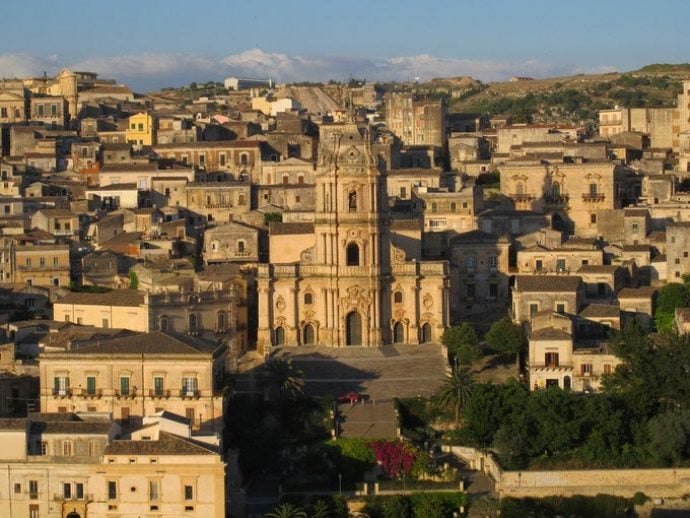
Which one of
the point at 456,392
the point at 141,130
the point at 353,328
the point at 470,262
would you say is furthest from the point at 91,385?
the point at 141,130

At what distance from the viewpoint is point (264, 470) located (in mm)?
58188

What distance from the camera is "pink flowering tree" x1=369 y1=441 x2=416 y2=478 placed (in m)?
57.8

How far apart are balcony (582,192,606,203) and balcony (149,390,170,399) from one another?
30.6 m

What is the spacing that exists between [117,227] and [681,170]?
26843mm

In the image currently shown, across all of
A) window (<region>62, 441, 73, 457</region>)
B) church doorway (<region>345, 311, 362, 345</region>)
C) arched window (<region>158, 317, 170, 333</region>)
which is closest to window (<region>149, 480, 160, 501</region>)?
window (<region>62, 441, 73, 457</region>)

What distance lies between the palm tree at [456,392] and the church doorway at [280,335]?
343 inches

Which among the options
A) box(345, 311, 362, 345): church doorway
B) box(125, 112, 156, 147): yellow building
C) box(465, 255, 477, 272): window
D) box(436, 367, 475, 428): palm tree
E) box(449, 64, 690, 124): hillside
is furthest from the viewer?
box(449, 64, 690, 124): hillside

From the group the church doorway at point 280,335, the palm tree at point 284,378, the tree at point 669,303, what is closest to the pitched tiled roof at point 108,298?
the church doorway at point 280,335

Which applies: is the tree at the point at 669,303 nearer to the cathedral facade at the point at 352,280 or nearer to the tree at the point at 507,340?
the tree at the point at 507,340

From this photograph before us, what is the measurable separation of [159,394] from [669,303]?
20.2m

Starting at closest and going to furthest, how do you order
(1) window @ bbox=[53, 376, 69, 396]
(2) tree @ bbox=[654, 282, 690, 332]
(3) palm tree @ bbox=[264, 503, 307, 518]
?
(3) palm tree @ bbox=[264, 503, 307, 518] → (1) window @ bbox=[53, 376, 69, 396] → (2) tree @ bbox=[654, 282, 690, 332]

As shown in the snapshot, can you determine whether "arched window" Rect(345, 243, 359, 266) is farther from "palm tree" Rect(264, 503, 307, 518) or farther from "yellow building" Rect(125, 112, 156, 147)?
"yellow building" Rect(125, 112, 156, 147)

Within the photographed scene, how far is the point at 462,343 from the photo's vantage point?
66.3m

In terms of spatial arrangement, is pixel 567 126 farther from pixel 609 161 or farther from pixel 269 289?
pixel 269 289
